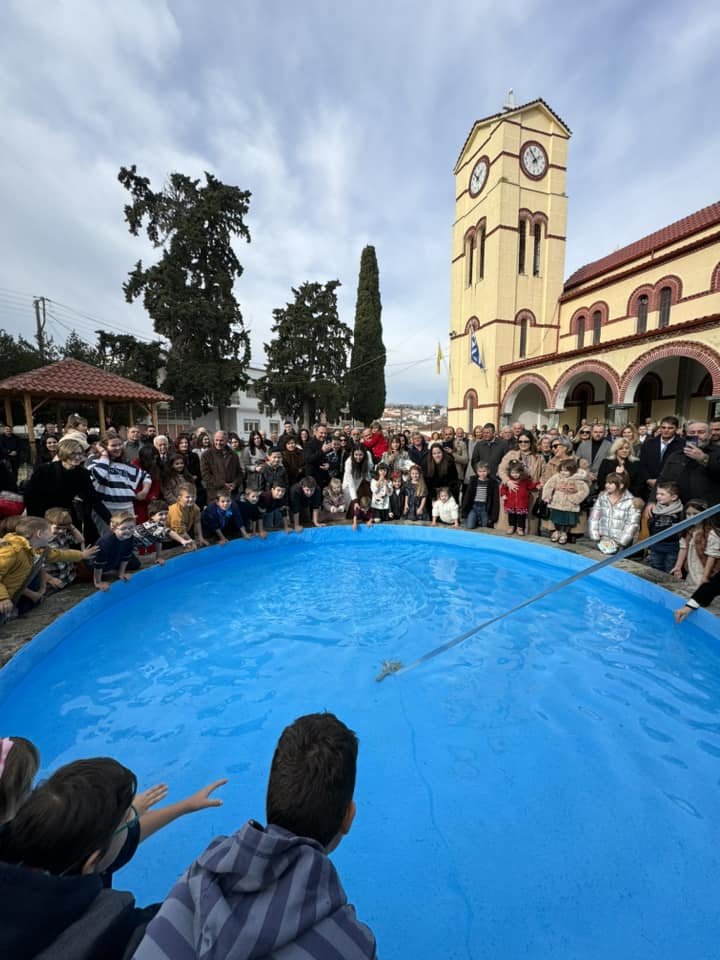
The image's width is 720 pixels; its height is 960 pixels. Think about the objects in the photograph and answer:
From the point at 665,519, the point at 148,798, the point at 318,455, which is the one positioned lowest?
the point at 148,798

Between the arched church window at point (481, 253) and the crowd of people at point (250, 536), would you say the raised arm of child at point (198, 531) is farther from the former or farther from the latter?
the arched church window at point (481, 253)

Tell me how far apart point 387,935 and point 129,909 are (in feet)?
4.92

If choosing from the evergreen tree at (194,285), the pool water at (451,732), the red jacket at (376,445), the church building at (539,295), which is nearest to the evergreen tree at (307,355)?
the evergreen tree at (194,285)

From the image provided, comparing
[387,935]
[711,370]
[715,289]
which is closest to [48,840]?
[387,935]

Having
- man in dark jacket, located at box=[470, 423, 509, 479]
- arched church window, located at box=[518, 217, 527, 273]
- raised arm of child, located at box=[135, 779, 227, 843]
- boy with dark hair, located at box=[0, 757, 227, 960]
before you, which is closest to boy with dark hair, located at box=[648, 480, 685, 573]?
man in dark jacket, located at box=[470, 423, 509, 479]

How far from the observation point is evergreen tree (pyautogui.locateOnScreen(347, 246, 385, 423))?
27.4 m

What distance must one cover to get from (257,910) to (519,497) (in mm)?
6839

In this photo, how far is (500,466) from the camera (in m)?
7.64

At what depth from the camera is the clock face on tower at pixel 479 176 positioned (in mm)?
19155

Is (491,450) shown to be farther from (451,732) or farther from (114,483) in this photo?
(114,483)

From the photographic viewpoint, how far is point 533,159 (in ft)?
61.9

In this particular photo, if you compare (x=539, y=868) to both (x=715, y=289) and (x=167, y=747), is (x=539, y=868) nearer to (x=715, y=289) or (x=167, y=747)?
(x=167, y=747)

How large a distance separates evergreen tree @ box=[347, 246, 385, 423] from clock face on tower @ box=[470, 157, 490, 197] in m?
8.93

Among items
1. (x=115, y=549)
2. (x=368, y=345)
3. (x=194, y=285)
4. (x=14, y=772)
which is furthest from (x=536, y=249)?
(x=14, y=772)
